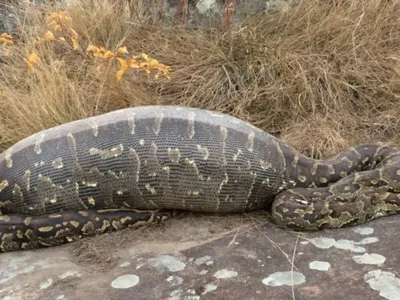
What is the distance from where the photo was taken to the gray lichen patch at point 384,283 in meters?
3.38

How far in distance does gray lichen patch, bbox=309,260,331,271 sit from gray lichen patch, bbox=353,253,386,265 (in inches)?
7.9

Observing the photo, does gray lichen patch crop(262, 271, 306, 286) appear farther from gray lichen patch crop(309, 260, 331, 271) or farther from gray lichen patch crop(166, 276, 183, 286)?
gray lichen patch crop(166, 276, 183, 286)

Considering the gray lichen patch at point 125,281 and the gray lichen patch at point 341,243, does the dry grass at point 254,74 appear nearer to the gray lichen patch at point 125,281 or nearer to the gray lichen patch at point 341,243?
the gray lichen patch at point 341,243

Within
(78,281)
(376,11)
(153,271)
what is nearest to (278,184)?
(153,271)

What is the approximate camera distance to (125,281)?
12.4 ft

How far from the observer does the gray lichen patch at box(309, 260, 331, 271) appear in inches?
147

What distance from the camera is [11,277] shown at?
12.9 ft

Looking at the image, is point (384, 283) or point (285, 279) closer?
point (384, 283)

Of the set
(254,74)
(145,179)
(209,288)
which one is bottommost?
(209,288)

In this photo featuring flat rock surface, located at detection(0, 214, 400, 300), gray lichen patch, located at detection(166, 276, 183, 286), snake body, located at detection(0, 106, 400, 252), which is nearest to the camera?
flat rock surface, located at detection(0, 214, 400, 300)

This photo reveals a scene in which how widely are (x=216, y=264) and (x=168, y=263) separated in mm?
334

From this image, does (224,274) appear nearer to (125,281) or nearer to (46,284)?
(125,281)

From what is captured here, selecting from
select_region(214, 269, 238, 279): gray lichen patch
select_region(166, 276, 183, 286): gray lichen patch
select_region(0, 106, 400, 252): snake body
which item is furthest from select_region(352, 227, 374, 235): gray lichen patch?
select_region(166, 276, 183, 286): gray lichen patch

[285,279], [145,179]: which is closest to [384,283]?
[285,279]
